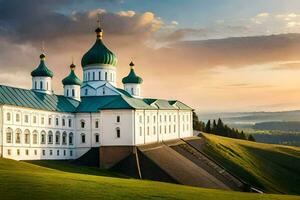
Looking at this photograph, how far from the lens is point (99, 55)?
78875 mm

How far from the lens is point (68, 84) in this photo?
77812mm

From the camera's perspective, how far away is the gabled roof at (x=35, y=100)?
59334 millimetres

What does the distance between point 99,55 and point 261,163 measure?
34737 millimetres

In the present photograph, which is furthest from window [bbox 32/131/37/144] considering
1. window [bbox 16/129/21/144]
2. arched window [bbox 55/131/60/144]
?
arched window [bbox 55/131/60/144]

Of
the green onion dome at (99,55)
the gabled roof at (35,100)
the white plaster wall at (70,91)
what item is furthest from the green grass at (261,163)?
the gabled roof at (35,100)

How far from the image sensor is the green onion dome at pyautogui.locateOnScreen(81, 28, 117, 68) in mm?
78875

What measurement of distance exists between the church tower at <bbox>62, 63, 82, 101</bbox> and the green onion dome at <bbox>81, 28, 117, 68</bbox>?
141 inches

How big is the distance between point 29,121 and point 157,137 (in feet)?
70.5

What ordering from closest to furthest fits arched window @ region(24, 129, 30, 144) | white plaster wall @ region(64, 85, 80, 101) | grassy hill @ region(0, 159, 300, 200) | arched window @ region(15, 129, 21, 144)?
grassy hill @ region(0, 159, 300, 200)
arched window @ region(15, 129, 21, 144)
arched window @ region(24, 129, 30, 144)
white plaster wall @ region(64, 85, 80, 101)

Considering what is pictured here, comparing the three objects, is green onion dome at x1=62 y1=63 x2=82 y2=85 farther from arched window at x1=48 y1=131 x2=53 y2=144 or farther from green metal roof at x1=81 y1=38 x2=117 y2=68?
arched window at x1=48 y1=131 x2=53 y2=144

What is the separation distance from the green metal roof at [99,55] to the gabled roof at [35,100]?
27.5 ft

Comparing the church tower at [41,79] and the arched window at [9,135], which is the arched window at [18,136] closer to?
the arched window at [9,135]

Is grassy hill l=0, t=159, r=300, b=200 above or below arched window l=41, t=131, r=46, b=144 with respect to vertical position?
below

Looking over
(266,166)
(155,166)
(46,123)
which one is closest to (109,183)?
(155,166)
